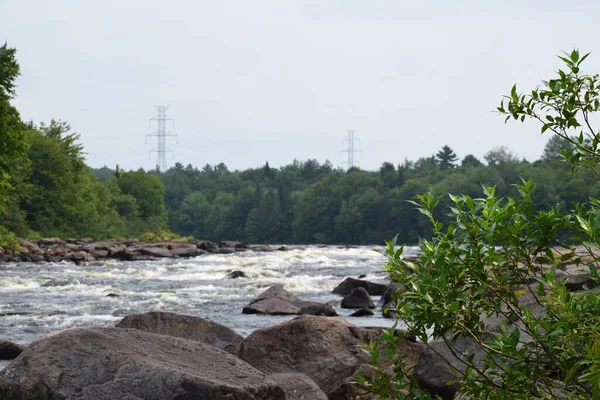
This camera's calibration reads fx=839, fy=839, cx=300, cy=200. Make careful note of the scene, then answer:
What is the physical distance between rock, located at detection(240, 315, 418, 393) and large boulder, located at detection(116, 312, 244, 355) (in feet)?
1.91

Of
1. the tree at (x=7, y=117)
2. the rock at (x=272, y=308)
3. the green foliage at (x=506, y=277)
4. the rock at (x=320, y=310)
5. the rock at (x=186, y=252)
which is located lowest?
the rock at (x=186, y=252)

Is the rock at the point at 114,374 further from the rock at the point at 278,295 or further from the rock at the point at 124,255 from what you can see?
the rock at the point at 124,255

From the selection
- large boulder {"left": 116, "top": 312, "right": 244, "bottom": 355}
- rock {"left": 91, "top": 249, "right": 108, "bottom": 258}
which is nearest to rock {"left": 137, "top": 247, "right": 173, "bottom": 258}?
rock {"left": 91, "top": 249, "right": 108, "bottom": 258}

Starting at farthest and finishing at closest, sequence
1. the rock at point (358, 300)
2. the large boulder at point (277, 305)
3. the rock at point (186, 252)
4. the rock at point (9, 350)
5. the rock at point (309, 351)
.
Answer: the rock at point (186, 252) → the rock at point (358, 300) → the large boulder at point (277, 305) → the rock at point (9, 350) → the rock at point (309, 351)

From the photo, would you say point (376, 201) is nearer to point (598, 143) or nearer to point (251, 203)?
point (251, 203)

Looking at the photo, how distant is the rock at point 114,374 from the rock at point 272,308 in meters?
10.8

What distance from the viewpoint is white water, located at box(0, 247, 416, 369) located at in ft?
52.9

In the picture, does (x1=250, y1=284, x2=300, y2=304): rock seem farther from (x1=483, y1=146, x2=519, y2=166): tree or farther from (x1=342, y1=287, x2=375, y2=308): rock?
(x1=483, y1=146, x2=519, y2=166): tree

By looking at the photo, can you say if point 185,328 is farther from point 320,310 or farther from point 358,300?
point 358,300

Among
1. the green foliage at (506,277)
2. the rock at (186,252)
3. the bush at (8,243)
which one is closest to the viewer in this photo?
the green foliage at (506,277)

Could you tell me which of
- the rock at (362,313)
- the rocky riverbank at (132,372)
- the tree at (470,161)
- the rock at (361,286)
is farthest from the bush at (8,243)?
the tree at (470,161)

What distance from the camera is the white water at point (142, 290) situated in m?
16.1

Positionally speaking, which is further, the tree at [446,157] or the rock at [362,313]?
the tree at [446,157]

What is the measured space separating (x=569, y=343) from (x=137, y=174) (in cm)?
10120
